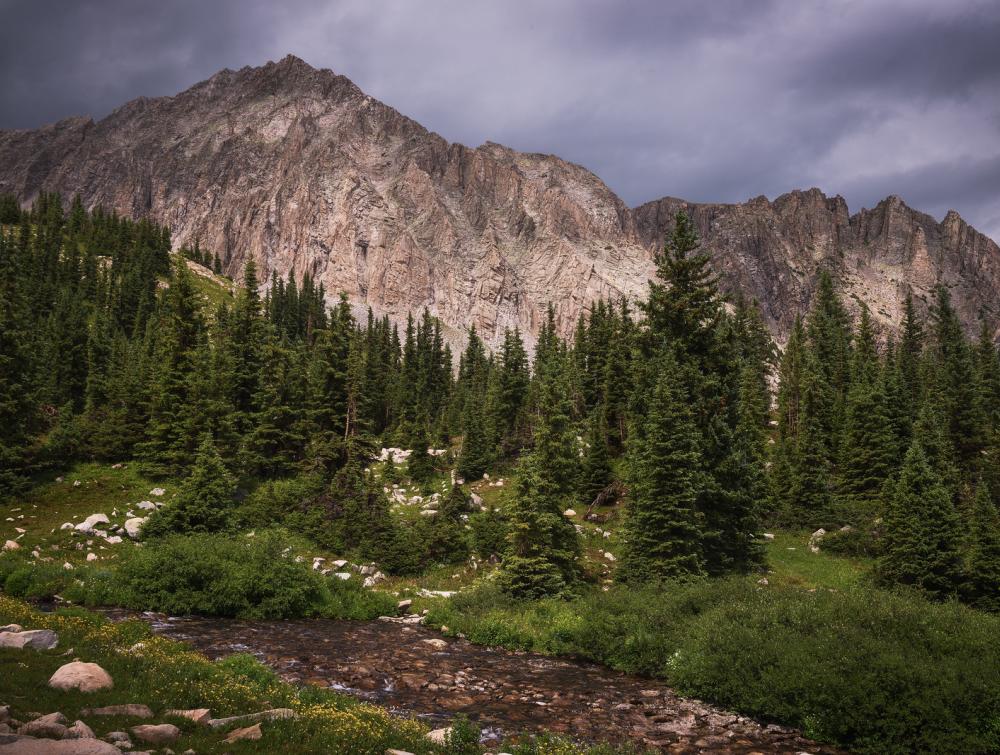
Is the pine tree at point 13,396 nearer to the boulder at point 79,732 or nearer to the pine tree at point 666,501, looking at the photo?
the boulder at point 79,732

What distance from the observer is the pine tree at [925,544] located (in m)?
28.2

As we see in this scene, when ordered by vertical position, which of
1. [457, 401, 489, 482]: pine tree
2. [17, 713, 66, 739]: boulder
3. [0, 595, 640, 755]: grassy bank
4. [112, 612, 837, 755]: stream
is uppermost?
[457, 401, 489, 482]: pine tree

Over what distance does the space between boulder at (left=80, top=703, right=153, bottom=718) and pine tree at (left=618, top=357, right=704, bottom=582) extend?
20219 millimetres

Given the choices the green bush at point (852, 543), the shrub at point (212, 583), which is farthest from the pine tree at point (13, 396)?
the green bush at point (852, 543)

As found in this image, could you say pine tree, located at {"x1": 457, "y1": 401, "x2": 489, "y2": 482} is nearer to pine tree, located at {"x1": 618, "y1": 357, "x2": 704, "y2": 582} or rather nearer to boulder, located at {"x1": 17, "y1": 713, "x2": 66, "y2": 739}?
pine tree, located at {"x1": 618, "y1": 357, "x2": 704, "y2": 582}

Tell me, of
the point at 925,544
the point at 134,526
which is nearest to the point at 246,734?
the point at 134,526

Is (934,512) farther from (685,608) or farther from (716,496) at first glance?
(685,608)

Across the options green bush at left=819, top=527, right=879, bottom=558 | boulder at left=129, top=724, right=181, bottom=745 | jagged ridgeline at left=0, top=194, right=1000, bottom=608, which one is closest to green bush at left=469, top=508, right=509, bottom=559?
jagged ridgeline at left=0, top=194, right=1000, bottom=608

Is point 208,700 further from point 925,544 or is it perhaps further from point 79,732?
point 925,544

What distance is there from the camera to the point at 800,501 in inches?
1752

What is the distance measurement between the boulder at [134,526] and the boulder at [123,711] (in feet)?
82.3

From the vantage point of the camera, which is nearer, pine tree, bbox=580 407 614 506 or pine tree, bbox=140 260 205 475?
pine tree, bbox=140 260 205 475

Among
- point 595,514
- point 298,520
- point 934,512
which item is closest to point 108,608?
point 298,520

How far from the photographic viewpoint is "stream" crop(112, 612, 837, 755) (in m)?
12.6
